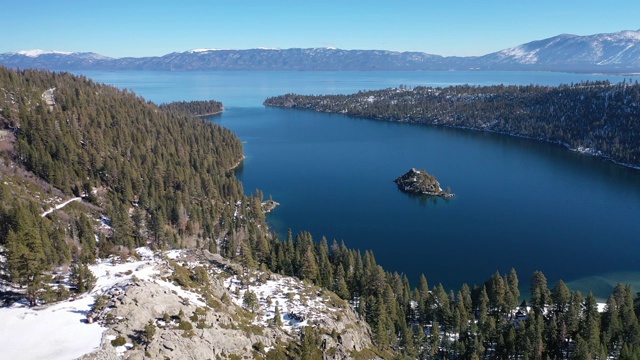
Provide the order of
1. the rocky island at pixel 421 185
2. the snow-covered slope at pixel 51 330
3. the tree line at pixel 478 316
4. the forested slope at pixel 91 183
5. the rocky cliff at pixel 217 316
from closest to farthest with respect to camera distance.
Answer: the snow-covered slope at pixel 51 330 → the rocky cliff at pixel 217 316 → the tree line at pixel 478 316 → the forested slope at pixel 91 183 → the rocky island at pixel 421 185

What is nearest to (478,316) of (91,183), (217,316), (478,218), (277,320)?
(277,320)

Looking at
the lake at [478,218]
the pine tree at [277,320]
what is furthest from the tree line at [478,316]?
the lake at [478,218]

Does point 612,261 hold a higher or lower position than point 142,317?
lower

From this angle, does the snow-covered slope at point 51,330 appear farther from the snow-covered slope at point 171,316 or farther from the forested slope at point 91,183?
the forested slope at point 91,183

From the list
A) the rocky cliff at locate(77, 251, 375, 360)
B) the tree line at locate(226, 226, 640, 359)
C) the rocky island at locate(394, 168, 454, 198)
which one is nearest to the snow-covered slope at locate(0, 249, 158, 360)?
the rocky cliff at locate(77, 251, 375, 360)

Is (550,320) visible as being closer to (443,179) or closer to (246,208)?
(246,208)

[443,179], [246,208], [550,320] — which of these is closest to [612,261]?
[550,320]

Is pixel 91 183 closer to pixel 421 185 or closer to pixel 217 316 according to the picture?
pixel 217 316
